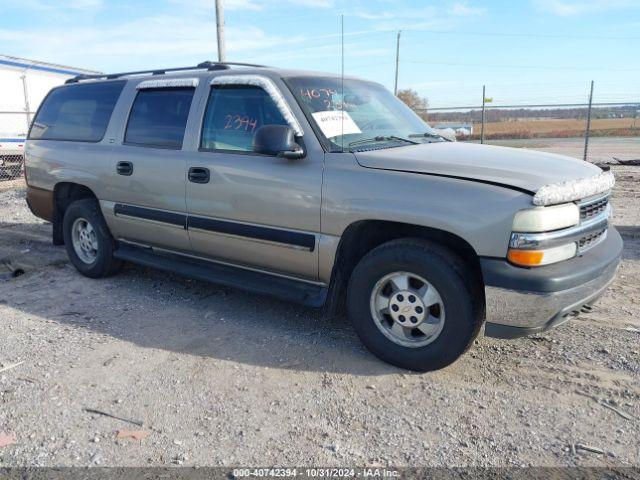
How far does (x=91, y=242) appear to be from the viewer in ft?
18.4

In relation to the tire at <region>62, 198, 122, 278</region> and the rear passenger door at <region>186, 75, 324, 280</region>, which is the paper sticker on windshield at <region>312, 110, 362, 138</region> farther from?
the tire at <region>62, 198, 122, 278</region>

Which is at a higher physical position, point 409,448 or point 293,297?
point 293,297

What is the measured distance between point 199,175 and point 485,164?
2.18 m

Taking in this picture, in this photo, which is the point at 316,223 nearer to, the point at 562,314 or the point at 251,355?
the point at 251,355

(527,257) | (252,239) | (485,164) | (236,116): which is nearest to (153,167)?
(236,116)

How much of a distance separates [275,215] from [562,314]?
77.9 inches

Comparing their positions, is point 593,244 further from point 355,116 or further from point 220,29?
point 220,29

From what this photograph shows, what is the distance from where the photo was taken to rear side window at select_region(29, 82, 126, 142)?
17.3ft

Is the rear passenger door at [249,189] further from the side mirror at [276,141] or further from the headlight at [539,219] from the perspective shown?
the headlight at [539,219]

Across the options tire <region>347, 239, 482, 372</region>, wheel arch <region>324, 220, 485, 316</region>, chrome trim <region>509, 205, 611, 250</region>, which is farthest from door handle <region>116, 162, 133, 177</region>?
chrome trim <region>509, 205, 611, 250</region>

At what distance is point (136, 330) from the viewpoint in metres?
4.29

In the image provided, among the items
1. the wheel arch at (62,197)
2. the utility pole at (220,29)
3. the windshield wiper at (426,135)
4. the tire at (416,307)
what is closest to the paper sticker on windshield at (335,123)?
the windshield wiper at (426,135)

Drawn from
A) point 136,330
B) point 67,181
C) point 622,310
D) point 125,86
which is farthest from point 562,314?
point 67,181

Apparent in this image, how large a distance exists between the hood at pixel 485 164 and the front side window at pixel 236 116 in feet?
2.89
